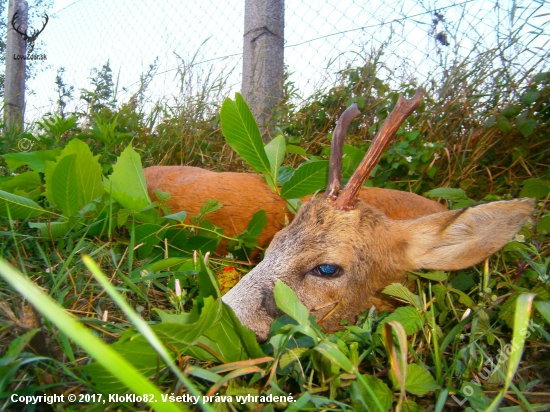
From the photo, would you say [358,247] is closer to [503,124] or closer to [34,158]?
[503,124]

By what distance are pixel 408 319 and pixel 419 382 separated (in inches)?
12.4

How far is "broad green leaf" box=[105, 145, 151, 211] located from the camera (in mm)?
2240

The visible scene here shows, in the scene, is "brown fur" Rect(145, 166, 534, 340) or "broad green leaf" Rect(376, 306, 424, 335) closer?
"broad green leaf" Rect(376, 306, 424, 335)

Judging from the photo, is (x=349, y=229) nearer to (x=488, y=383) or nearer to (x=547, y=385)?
(x=488, y=383)

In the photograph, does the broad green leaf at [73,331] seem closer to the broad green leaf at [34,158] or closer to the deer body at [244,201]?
the deer body at [244,201]

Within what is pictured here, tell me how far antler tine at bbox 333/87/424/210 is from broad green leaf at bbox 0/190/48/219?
1558 millimetres

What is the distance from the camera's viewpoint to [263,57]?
15.4ft

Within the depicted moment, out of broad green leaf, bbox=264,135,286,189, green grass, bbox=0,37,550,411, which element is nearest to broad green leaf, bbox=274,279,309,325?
green grass, bbox=0,37,550,411

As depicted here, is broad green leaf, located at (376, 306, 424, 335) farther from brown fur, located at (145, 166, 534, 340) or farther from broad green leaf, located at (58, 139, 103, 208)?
broad green leaf, located at (58, 139, 103, 208)

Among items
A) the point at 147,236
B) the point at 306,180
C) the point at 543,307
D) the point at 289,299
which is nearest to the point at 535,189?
the point at 543,307

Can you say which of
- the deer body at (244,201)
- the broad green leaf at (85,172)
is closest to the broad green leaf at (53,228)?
the broad green leaf at (85,172)

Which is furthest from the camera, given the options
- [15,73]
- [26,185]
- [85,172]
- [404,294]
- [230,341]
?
[15,73]

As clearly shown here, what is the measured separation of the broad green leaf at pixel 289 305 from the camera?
4.31ft

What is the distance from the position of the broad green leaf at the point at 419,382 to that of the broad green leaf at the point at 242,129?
1360 millimetres
